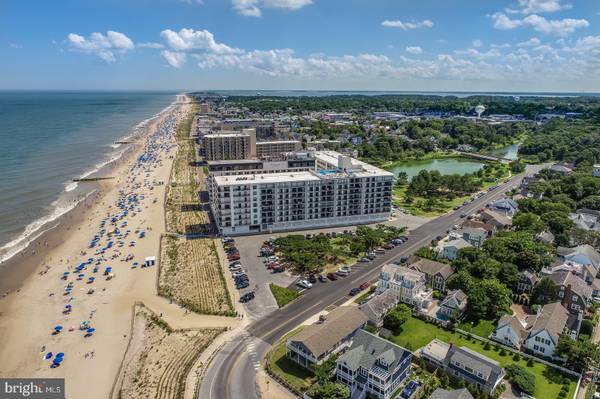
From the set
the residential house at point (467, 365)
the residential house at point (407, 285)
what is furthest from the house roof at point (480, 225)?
the residential house at point (467, 365)

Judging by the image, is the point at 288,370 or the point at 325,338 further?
the point at 325,338

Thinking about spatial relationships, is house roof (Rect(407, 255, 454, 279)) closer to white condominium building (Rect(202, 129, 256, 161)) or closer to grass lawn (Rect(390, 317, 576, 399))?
grass lawn (Rect(390, 317, 576, 399))

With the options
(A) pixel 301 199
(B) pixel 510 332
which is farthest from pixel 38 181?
(B) pixel 510 332

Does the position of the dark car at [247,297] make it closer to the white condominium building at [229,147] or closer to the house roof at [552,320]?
the house roof at [552,320]

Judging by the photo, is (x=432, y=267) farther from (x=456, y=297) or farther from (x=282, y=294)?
(x=282, y=294)

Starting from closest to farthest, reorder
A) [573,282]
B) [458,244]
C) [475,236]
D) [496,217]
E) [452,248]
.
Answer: [573,282] < [452,248] < [458,244] < [475,236] < [496,217]

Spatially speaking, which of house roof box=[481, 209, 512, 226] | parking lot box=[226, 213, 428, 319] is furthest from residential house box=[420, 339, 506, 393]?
house roof box=[481, 209, 512, 226]
